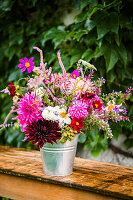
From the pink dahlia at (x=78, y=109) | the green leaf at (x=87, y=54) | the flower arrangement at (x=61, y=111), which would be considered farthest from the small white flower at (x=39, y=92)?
the green leaf at (x=87, y=54)

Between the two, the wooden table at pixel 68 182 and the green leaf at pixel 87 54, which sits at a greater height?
the green leaf at pixel 87 54

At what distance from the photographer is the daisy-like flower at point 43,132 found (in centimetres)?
84

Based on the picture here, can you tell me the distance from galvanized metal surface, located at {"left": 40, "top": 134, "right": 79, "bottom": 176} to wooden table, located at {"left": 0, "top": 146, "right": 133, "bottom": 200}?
3 centimetres

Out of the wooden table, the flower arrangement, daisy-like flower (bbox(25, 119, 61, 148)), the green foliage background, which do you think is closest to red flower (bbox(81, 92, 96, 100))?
the flower arrangement

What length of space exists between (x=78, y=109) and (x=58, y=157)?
0.60 feet

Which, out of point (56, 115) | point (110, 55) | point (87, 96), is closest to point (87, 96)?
point (87, 96)

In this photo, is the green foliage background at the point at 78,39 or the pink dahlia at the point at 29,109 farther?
the green foliage background at the point at 78,39

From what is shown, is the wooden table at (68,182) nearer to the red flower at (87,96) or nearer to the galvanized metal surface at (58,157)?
the galvanized metal surface at (58,157)

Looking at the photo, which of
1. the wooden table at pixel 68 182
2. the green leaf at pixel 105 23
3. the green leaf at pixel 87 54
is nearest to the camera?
the wooden table at pixel 68 182

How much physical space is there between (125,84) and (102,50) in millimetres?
342

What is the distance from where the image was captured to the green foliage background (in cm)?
144

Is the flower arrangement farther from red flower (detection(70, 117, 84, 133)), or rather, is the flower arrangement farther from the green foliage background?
the green foliage background

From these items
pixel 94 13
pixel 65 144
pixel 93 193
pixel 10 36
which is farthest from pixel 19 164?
pixel 10 36

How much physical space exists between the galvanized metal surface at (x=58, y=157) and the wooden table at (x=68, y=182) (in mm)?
26
